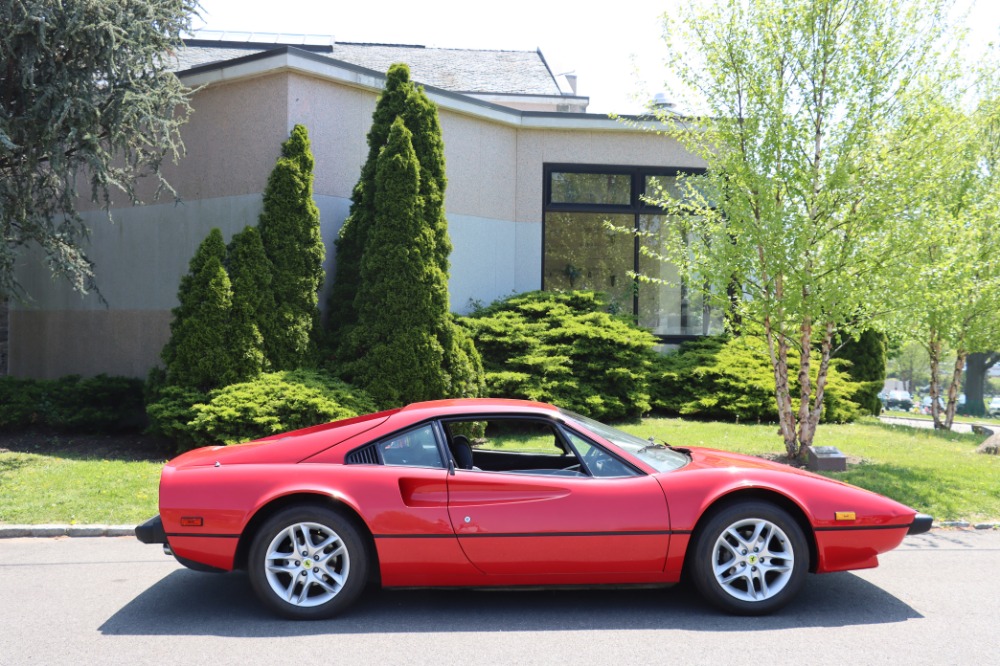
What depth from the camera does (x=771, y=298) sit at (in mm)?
10062

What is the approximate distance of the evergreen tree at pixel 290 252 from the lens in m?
10.8

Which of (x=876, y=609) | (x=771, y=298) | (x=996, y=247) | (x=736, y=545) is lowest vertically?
(x=876, y=609)

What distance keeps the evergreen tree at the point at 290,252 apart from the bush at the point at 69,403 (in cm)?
315

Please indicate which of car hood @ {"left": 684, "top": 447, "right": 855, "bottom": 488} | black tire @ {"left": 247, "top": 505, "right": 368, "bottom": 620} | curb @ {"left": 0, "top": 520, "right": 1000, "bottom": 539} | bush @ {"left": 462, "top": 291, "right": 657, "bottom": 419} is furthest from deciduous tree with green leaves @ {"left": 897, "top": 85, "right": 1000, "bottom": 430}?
curb @ {"left": 0, "top": 520, "right": 1000, "bottom": 539}

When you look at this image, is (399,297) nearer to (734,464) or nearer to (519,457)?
(519,457)

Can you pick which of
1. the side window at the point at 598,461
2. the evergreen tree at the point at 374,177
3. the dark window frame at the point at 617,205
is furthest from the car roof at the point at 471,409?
the dark window frame at the point at 617,205

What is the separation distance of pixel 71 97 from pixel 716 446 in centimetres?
896

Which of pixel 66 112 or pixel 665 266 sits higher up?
pixel 66 112

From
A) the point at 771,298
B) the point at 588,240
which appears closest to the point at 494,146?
the point at 588,240

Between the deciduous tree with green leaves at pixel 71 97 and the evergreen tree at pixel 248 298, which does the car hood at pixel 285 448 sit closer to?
the evergreen tree at pixel 248 298

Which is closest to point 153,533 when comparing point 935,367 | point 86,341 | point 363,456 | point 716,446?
point 363,456

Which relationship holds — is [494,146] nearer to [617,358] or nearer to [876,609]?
[617,358]

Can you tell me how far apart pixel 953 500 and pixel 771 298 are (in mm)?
2918

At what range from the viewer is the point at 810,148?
10.0 meters
